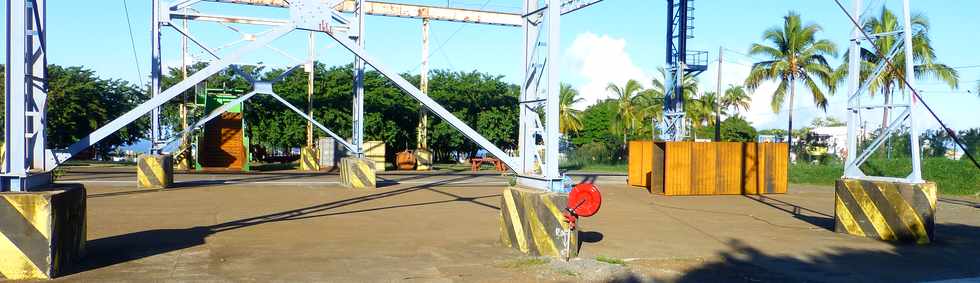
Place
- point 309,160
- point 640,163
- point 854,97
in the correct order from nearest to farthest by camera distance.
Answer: point 854,97 < point 640,163 < point 309,160

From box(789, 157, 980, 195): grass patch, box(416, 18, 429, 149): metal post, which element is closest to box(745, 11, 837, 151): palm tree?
box(789, 157, 980, 195): grass patch

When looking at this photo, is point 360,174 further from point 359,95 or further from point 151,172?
point 151,172

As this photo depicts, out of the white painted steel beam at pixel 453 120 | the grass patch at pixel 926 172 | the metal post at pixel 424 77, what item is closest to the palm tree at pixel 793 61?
the grass patch at pixel 926 172

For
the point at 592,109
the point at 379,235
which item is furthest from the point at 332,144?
the point at 592,109

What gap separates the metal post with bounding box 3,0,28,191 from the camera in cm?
834

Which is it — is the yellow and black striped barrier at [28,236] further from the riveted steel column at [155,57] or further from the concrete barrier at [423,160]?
the concrete barrier at [423,160]

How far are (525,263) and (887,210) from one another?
7042mm

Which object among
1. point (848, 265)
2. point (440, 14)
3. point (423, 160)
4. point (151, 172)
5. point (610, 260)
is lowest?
point (848, 265)

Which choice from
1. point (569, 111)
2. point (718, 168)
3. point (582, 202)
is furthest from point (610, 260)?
point (569, 111)

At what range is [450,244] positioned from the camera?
11.5m

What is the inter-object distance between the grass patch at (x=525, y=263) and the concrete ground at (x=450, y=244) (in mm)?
29

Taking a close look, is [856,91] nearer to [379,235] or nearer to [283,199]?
[379,235]

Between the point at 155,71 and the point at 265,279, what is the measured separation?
16561mm

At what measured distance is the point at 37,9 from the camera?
887 cm
